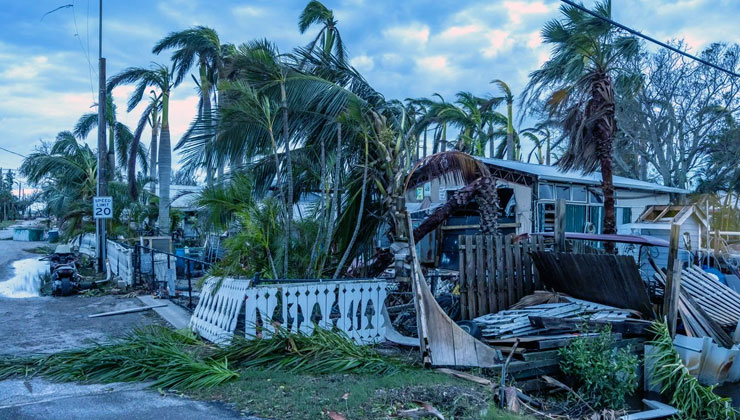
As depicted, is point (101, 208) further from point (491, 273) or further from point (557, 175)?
point (557, 175)

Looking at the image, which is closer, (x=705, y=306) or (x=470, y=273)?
(x=470, y=273)

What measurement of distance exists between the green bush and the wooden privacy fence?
1.62 m

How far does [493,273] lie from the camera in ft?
26.3

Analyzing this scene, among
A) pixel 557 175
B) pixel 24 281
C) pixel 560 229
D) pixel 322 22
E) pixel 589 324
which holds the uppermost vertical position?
pixel 322 22

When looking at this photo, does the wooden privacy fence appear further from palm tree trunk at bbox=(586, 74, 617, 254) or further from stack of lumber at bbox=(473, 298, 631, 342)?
palm tree trunk at bbox=(586, 74, 617, 254)

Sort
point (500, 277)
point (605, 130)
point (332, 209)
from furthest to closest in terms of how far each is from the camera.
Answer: point (605, 130), point (332, 209), point (500, 277)

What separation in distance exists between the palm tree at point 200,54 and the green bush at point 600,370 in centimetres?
1623

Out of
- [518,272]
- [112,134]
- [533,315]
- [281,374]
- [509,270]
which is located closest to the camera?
[281,374]

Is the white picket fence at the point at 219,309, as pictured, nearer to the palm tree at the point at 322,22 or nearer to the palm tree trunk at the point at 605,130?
the palm tree trunk at the point at 605,130

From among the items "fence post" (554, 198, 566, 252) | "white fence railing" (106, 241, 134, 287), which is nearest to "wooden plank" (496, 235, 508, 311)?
"fence post" (554, 198, 566, 252)

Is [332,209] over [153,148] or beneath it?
beneath

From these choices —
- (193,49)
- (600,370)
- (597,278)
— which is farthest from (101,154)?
(600,370)

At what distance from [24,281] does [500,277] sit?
1341 cm

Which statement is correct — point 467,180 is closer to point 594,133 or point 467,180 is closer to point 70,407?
point 594,133
